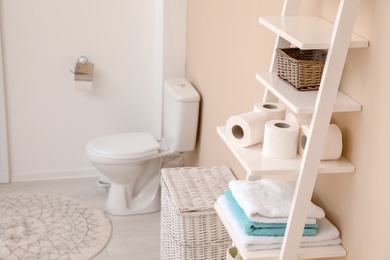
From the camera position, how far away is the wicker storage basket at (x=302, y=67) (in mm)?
2006

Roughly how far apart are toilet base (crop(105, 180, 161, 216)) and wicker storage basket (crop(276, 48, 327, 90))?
1.97 m

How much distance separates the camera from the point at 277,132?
80.8 inches

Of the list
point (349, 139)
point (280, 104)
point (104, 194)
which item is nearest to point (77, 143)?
point (104, 194)

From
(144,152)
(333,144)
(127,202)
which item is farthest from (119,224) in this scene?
(333,144)

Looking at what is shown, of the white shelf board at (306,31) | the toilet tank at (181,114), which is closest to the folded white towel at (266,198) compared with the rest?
the white shelf board at (306,31)

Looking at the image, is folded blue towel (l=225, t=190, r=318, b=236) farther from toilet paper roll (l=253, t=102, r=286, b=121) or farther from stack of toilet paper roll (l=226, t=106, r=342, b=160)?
toilet paper roll (l=253, t=102, r=286, b=121)

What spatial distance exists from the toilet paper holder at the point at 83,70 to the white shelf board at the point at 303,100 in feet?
7.15

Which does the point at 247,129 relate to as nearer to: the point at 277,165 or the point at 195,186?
the point at 277,165

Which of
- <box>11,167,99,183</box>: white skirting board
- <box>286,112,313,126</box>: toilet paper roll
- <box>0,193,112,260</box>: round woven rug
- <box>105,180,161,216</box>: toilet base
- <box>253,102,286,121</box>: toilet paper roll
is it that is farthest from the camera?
<box>11,167,99,183</box>: white skirting board

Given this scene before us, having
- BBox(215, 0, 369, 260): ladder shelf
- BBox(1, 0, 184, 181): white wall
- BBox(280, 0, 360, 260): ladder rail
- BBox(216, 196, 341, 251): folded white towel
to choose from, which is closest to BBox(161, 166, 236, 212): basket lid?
BBox(215, 0, 369, 260): ladder shelf

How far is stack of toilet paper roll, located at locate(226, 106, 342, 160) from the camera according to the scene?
6.59 feet

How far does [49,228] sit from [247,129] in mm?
1929

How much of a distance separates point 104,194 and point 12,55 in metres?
1.05

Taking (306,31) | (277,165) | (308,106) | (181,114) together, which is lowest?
(181,114)
